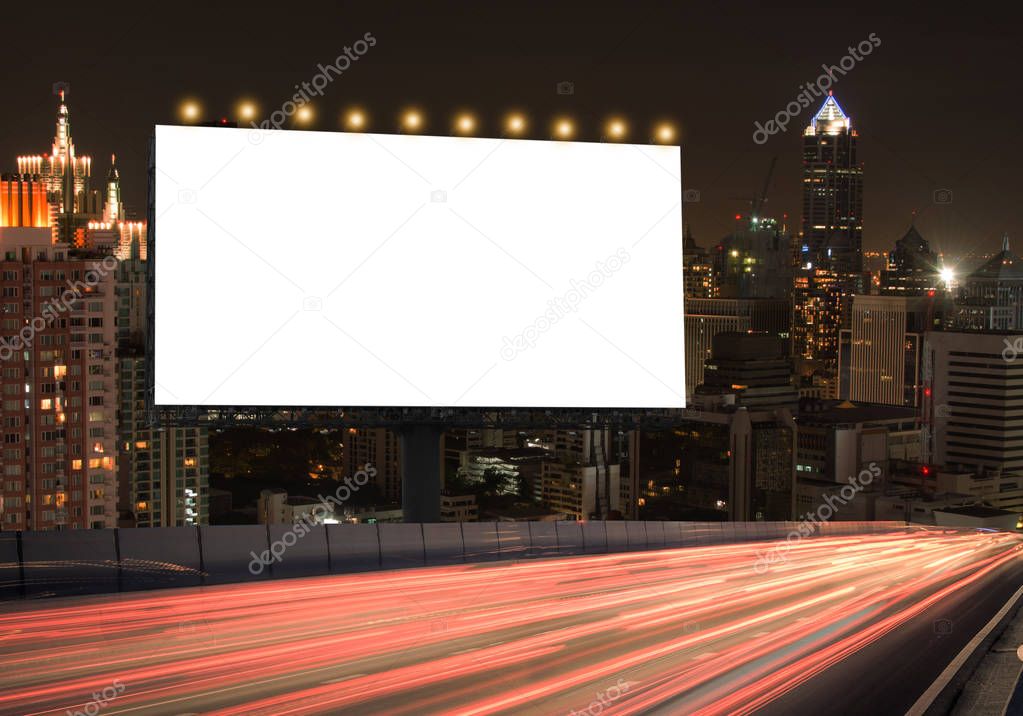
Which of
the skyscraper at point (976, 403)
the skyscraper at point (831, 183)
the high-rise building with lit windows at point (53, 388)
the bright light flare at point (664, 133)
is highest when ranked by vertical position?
the skyscraper at point (831, 183)

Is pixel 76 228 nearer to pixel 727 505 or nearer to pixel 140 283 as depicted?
pixel 140 283

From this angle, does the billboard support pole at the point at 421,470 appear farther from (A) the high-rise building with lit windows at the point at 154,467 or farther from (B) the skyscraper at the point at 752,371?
(B) the skyscraper at the point at 752,371

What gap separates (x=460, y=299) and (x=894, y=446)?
8966 cm

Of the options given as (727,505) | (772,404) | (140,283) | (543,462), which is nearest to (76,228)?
(140,283)

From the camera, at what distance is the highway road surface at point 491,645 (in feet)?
20.7

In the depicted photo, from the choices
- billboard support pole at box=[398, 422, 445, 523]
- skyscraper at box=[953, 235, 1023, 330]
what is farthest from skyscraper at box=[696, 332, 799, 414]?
billboard support pole at box=[398, 422, 445, 523]

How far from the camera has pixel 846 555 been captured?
47.9ft

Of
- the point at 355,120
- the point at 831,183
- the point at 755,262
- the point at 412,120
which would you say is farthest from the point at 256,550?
the point at 831,183

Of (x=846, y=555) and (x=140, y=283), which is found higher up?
(x=140, y=283)

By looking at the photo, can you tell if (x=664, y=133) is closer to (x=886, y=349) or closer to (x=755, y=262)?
(x=886, y=349)

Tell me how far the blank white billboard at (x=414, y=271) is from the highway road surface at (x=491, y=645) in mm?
2588

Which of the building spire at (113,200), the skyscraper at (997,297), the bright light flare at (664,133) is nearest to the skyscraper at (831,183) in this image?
the skyscraper at (997,297)

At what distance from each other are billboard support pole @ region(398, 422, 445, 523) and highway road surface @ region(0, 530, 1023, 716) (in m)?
2.44

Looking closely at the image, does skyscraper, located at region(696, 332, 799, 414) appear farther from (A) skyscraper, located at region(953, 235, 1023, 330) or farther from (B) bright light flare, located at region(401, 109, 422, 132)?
(B) bright light flare, located at region(401, 109, 422, 132)
